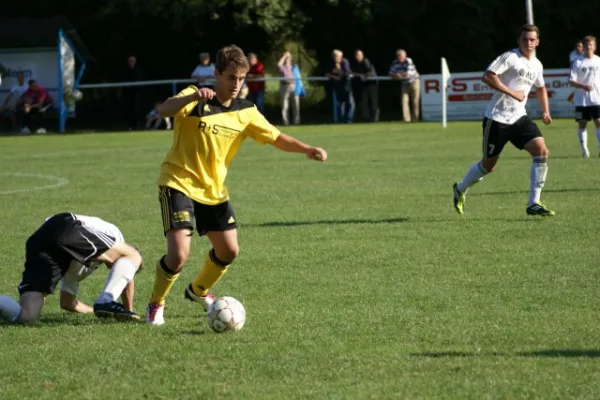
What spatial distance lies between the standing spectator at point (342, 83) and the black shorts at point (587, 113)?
44.0ft

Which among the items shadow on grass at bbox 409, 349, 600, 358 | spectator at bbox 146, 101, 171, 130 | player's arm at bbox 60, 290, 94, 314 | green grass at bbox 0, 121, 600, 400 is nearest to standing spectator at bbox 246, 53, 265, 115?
spectator at bbox 146, 101, 171, 130

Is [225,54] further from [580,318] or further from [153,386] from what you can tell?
[580,318]

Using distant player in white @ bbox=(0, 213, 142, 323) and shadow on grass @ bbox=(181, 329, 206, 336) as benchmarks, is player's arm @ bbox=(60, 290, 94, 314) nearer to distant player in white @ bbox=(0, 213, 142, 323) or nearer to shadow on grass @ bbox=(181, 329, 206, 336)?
distant player in white @ bbox=(0, 213, 142, 323)

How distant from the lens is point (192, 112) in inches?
276

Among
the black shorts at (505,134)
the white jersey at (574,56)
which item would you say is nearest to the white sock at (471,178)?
the black shorts at (505,134)

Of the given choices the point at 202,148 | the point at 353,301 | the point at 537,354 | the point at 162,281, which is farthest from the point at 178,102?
the point at 537,354

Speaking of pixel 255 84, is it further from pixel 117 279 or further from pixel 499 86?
pixel 117 279

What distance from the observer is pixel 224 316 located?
6.75m

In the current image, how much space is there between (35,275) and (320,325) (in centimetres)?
184

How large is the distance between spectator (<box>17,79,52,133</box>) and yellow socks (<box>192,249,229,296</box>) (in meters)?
25.0

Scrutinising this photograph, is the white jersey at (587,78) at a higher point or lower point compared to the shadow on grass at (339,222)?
higher

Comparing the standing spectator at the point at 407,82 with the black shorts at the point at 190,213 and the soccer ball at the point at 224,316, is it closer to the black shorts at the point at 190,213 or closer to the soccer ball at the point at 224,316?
the black shorts at the point at 190,213

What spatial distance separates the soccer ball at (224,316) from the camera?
6762 mm

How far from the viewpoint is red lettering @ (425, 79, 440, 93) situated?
1244 inches
